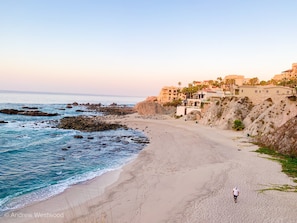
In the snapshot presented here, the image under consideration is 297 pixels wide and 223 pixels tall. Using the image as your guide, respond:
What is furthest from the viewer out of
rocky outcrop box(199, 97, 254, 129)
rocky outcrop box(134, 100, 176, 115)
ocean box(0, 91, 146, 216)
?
rocky outcrop box(134, 100, 176, 115)

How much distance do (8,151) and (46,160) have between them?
641 centimetres

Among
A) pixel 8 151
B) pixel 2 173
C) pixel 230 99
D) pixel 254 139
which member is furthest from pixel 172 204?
pixel 230 99

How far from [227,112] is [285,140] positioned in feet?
77.8

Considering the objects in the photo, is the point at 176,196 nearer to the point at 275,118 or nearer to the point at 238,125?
the point at 275,118

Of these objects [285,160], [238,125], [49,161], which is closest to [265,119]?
[238,125]

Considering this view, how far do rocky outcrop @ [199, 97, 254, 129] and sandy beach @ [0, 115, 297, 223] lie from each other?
72.7ft

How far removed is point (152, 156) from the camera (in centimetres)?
2714

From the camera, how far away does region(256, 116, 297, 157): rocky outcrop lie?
86.3 feet

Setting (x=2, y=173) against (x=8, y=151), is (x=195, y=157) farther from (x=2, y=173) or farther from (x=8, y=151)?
(x=8, y=151)

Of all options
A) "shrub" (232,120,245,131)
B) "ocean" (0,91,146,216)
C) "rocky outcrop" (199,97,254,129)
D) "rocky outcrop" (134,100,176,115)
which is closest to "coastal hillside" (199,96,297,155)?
"rocky outcrop" (199,97,254,129)

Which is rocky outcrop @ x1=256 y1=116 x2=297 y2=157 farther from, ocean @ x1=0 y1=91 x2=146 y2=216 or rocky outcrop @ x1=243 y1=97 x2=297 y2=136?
ocean @ x1=0 y1=91 x2=146 y2=216

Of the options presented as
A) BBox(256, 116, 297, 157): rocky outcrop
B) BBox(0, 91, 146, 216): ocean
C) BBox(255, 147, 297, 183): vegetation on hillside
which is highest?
BBox(256, 116, 297, 157): rocky outcrop

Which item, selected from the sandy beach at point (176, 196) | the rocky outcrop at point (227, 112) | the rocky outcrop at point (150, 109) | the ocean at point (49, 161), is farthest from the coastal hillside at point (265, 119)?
the rocky outcrop at point (150, 109)

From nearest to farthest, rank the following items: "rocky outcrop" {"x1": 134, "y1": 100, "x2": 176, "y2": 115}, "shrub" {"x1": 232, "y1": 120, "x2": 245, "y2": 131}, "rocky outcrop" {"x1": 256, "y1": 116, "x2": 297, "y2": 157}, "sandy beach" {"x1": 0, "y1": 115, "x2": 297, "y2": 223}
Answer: "sandy beach" {"x1": 0, "y1": 115, "x2": 297, "y2": 223} → "rocky outcrop" {"x1": 256, "y1": 116, "x2": 297, "y2": 157} → "shrub" {"x1": 232, "y1": 120, "x2": 245, "y2": 131} → "rocky outcrop" {"x1": 134, "y1": 100, "x2": 176, "y2": 115}
